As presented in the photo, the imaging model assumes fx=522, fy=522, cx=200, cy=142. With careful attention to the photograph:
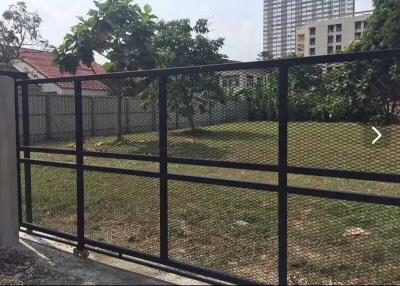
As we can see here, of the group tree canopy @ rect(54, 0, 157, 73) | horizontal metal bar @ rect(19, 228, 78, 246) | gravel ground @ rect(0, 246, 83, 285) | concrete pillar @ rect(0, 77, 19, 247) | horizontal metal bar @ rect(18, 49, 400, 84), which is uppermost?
tree canopy @ rect(54, 0, 157, 73)

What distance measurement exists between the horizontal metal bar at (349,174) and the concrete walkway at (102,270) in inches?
52.5

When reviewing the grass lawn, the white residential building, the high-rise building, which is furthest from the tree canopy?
the high-rise building

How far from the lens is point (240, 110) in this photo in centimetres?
421

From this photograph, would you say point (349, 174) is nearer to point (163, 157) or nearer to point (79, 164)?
point (163, 157)

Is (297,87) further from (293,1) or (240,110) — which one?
(293,1)

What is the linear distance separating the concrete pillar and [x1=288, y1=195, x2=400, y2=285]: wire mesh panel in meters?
2.95

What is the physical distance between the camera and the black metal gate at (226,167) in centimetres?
388

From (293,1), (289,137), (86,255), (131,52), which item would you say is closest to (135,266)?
(86,255)

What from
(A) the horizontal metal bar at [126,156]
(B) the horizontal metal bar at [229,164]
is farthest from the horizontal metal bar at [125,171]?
(B) the horizontal metal bar at [229,164]

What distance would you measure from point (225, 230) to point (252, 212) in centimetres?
73

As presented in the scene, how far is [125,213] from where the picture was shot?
6.67 meters

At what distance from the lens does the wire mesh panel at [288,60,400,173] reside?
369 centimetres

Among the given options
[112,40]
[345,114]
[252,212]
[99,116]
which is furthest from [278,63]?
[112,40]

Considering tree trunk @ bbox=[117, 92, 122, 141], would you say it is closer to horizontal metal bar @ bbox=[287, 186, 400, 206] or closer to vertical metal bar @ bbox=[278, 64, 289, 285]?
vertical metal bar @ bbox=[278, 64, 289, 285]
